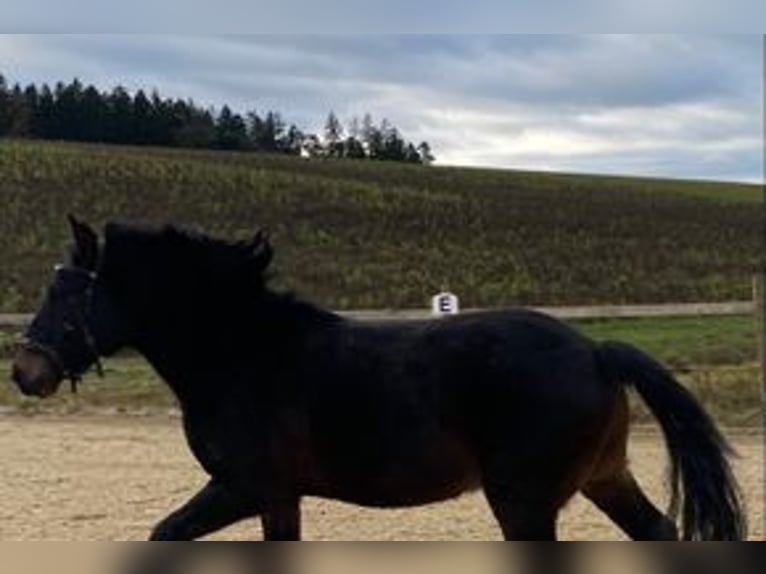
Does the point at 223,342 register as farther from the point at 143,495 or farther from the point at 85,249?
the point at 143,495

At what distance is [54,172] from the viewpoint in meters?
17.1

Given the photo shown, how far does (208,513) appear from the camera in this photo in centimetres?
448

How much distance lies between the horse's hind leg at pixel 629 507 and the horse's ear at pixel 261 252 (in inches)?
62.3

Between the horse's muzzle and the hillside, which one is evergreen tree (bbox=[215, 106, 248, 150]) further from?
the horse's muzzle

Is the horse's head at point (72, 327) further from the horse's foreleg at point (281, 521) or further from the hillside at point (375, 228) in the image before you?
the hillside at point (375, 228)

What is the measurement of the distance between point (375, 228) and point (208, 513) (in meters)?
16.8

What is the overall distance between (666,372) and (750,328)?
15249mm

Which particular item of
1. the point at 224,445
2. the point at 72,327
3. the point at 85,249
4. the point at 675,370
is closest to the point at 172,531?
the point at 224,445

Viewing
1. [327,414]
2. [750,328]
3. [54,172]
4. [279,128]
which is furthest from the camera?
[750,328]

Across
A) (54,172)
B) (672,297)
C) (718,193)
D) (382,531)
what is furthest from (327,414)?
(718,193)

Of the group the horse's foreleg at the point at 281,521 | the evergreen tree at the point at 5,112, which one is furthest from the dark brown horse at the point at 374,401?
the evergreen tree at the point at 5,112

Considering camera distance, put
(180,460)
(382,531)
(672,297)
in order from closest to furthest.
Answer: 1. (382,531)
2. (180,460)
3. (672,297)

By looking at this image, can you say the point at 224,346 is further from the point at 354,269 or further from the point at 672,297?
the point at 672,297

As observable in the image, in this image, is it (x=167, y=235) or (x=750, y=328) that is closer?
(x=167, y=235)
